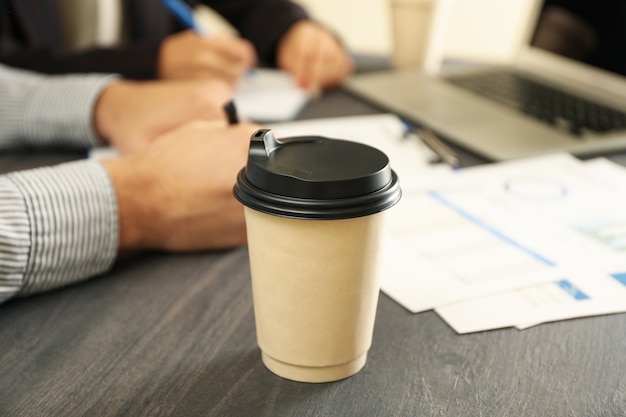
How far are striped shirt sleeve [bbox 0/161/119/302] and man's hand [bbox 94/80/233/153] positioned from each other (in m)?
0.21

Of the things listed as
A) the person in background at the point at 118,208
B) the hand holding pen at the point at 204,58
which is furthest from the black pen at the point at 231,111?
the hand holding pen at the point at 204,58

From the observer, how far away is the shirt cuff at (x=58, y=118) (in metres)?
0.80

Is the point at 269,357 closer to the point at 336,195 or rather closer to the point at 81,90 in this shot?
the point at 336,195

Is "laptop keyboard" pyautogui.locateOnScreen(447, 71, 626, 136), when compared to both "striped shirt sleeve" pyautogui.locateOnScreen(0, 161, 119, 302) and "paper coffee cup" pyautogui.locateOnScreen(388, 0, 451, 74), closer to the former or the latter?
"paper coffee cup" pyautogui.locateOnScreen(388, 0, 451, 74)

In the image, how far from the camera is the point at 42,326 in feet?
1.50

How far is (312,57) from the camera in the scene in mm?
1147

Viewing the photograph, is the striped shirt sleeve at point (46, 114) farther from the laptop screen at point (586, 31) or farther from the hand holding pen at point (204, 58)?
the laptop screen at point (586, 31)

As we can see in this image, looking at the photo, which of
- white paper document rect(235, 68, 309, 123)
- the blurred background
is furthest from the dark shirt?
the blurred background

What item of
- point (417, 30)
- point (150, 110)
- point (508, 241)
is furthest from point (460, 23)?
point (508, 241)

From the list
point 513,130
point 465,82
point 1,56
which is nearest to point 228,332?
point 513,130

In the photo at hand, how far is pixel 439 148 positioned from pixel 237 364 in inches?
18.2

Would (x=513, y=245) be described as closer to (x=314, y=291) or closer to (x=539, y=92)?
(x=314, y=291)

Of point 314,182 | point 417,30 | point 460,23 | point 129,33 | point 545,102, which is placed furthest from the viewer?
point 460,23

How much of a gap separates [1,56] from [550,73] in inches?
39.9
